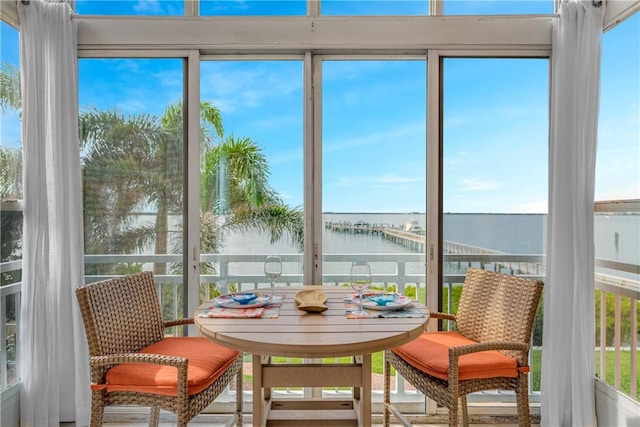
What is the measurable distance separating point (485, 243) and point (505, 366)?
3.19 feet

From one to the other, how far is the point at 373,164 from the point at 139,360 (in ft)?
5.87

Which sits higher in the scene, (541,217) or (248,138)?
(248,138)

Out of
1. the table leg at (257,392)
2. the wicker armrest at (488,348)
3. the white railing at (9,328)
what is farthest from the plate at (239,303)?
the white railing at (9,328)

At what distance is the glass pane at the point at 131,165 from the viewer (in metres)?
2.48

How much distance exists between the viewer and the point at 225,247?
251 cm

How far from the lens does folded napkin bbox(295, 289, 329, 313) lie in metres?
1.70

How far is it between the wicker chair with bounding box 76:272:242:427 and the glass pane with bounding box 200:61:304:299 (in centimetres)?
62

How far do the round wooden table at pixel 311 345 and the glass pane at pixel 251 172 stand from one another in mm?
636

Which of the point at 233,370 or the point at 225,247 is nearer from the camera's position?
the point at 233,370

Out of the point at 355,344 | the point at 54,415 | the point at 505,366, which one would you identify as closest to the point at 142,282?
the point at 54,415

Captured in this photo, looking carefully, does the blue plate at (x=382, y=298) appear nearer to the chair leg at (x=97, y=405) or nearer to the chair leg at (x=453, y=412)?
the chair leg at (x=453, y=412)

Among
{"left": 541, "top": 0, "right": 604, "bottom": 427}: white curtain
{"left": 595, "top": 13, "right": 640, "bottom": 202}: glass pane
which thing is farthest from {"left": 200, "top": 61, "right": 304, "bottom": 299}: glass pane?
{"left": 595, "top": 13, "right": 640, "bottom": 202}: glass pane

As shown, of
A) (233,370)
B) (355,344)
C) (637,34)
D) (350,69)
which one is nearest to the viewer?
(355,344)

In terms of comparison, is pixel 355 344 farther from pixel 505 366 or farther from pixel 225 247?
pixel 225 247
